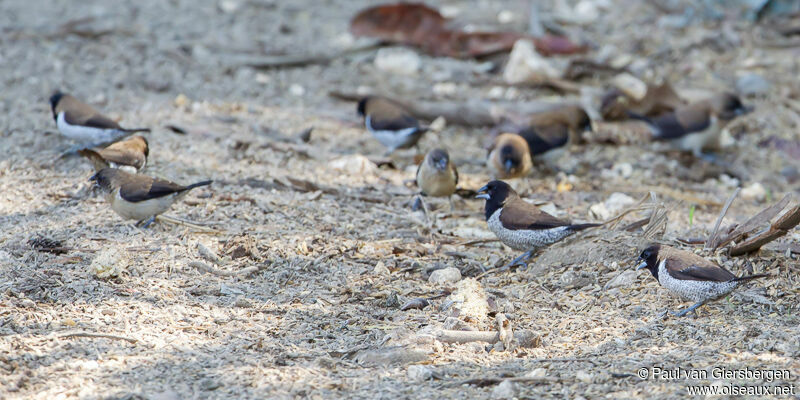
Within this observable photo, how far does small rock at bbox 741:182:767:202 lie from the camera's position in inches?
316

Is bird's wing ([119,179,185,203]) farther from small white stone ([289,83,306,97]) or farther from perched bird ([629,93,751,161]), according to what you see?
perched bird ([629,93,751,161])

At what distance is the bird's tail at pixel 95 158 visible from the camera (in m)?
6.68

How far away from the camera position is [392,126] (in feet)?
27.4

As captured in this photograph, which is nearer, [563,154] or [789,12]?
[563,154]

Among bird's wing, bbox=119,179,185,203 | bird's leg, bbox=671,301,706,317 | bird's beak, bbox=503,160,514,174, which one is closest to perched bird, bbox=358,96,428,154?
bird's beak, bbox=503,160,514,174

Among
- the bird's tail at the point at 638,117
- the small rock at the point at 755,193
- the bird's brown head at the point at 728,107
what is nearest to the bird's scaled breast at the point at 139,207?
the small rock at the point at 755,193

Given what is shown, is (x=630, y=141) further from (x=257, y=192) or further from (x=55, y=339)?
(x=55, y=339)

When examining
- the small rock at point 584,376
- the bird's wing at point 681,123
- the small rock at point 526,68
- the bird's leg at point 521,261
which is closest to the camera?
the small rock at point 584,376

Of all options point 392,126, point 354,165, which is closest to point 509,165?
point 392,126

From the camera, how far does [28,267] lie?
4.86m

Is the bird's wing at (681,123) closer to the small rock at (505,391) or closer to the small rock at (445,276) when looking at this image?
the small rock at (445,276)

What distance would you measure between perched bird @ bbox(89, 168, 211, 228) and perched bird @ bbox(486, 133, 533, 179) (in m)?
3.11

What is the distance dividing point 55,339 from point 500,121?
243 inches

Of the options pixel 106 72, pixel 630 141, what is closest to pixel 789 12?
pixel 630 141
